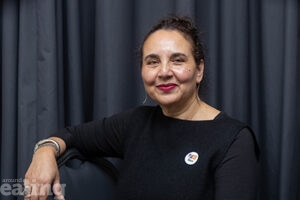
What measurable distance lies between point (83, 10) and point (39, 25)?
0.20 meters

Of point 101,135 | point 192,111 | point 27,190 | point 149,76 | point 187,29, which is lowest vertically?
point 27,190

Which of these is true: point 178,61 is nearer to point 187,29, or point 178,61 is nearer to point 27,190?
point 187,29

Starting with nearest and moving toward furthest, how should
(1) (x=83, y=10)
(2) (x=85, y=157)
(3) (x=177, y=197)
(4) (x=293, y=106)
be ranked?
1. (3) (x=177, y=197)
2. (2) (x=85, y=157)
3. (4) (x=293, y=106)
4. (1) (x=83, y=10)

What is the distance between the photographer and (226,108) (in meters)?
1.62

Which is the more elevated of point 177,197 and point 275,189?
point 177,197

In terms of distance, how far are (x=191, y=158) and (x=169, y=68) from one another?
11.3 inches

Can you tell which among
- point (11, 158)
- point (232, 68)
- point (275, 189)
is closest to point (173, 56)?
point (232, 68)

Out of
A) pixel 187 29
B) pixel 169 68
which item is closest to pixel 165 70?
pixel 169 68

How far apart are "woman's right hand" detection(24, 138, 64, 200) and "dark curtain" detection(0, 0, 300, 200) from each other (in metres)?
0.45

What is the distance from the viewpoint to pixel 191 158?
3.94ft

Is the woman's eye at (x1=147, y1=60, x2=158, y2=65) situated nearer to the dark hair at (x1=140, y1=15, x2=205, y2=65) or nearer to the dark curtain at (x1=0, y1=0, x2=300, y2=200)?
the dark hair at (x1=140, y1=15, x2=205, y2=65)

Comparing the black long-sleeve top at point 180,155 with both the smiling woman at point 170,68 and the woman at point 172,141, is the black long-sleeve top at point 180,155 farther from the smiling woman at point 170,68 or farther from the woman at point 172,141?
the smiling woman at point 170,68

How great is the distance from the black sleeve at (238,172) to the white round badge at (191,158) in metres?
0.08

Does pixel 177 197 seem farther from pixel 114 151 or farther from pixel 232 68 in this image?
pixel 232 68
